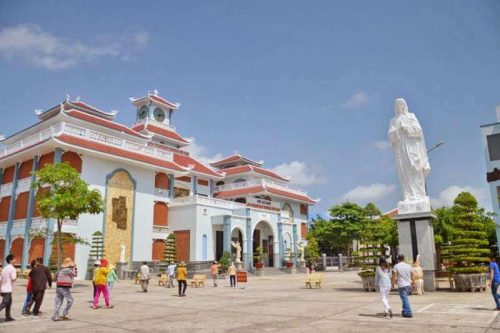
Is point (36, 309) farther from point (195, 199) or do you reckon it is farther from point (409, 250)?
point (195, 199)

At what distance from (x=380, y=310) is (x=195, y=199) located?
21.8 meters

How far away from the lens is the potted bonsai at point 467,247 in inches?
515

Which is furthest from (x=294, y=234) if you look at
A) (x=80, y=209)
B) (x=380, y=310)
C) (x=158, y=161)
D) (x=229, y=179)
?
(x=380, y=310)

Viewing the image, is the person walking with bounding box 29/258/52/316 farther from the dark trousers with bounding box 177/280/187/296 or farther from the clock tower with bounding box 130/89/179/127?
the clock tower with bounding box 130/89/179/127

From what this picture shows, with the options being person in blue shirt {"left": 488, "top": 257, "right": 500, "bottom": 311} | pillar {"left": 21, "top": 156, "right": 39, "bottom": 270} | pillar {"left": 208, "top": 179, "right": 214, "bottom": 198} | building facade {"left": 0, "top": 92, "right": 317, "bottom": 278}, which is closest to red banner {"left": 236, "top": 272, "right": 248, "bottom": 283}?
building facade {"left": 0, "top": 92, "right": 317, "bottom": 278}

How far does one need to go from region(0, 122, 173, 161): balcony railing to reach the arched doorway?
11770 millimetres

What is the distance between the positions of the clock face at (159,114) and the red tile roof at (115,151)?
10.2 m

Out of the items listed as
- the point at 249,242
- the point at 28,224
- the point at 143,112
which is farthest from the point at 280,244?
the point at 28,224

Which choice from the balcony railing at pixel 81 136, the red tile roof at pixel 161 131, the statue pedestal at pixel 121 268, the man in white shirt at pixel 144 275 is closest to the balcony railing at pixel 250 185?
the red tile roof at pixel 161 131

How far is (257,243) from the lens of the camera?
37.1m

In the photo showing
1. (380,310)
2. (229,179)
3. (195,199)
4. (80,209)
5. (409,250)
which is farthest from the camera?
(229,179)

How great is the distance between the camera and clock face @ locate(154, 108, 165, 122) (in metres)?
39.7

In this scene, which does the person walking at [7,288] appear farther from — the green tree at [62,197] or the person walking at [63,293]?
the green tree at [62,197]

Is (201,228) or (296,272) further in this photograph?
(296,272)
